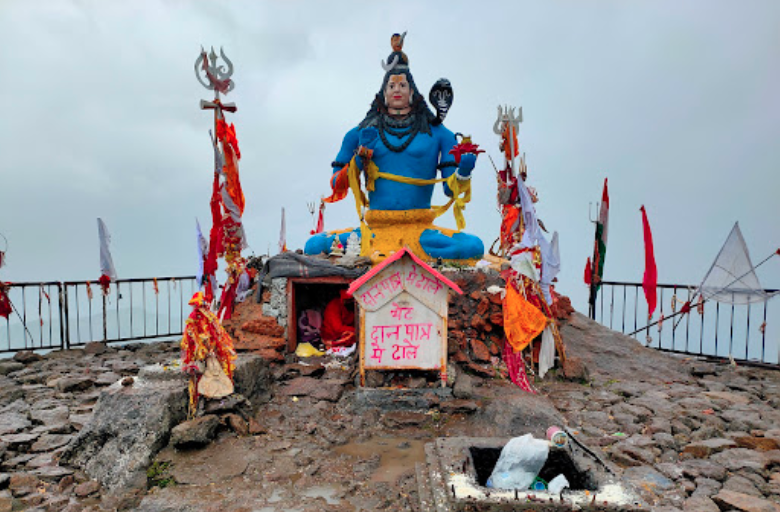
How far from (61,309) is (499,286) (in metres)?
10.1

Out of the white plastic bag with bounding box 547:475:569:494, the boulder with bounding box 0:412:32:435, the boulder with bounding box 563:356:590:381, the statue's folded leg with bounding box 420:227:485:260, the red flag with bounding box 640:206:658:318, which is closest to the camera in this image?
the white plastic bag with bounding box 547:475:569:494

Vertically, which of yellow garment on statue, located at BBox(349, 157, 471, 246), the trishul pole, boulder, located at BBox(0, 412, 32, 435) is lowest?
boulder, located at BBox(0, 412, 32, 435)

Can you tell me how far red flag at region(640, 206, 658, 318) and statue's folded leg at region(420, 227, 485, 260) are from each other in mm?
3158

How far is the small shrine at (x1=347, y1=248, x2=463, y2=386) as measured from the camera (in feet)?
23.1

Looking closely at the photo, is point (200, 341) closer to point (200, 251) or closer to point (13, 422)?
point (200, 251)

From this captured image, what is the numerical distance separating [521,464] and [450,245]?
263 inches

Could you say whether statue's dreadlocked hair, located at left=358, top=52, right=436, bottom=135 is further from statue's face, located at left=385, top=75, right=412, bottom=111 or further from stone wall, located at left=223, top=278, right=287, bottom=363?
stone wall, located at left=223, top=278, right=287, bottom=363

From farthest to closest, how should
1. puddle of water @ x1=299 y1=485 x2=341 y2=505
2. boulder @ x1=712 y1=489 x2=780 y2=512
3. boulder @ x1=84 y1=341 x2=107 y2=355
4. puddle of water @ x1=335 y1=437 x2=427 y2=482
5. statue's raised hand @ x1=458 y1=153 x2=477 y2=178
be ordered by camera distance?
boulder @ x1=84 y1=341 x2=107 y2=355
statue's raised hand @ x1=458 y1=153 x2=477 y2=178
puddle of water @ x1=335 y1=437 x2=427 y2=482
puddle of water @ x1=299 y1=485 x2=341 y2=505
boulder @ x1=712 y1=489 x2=780 y2=512

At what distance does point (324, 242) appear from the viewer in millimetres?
10758

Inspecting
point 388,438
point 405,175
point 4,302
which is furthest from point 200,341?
point 4,302

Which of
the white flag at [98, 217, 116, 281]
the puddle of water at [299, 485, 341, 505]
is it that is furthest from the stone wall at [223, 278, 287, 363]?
the white flag at [98, 217, 116, 281]

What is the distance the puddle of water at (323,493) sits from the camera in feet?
15.3

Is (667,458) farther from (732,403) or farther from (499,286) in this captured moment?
(499,286)

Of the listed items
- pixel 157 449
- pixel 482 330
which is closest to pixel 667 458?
pixel 482 330
